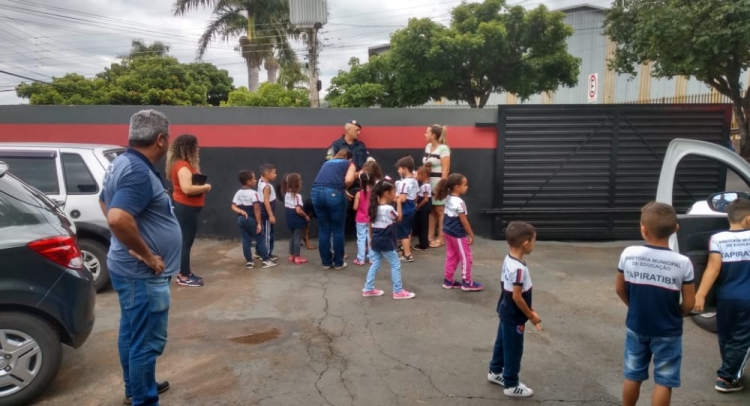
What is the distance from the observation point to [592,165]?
9.16 metres

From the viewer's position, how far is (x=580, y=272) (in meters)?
7.49

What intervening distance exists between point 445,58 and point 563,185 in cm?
1280

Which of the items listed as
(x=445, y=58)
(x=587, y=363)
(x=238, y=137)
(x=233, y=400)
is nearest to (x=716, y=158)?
(x=587, y=363)

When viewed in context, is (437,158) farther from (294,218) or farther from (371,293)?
(371,293)

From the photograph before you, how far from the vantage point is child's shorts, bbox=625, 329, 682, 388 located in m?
3.38

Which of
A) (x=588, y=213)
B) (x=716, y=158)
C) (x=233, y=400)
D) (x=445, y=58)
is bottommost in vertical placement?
(x=233, y=400)

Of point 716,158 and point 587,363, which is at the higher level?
point 716,158

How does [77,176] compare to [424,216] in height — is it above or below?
above

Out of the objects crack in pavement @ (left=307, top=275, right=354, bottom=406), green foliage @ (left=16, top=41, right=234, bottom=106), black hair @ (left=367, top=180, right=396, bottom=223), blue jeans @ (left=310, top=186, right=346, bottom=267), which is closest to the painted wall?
blue jeans @ (left=310, top=186, right=346, bottom=267)

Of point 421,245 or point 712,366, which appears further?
point 421,245

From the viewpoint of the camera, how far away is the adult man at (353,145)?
8.71 meters

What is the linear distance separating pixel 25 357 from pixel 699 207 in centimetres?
536

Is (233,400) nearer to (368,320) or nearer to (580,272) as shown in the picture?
(368,320)

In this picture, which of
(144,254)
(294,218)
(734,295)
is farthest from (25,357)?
(734,295)
